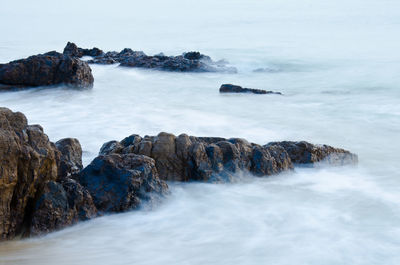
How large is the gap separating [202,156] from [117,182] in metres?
1.16

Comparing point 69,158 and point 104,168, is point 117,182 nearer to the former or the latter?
point 104,168

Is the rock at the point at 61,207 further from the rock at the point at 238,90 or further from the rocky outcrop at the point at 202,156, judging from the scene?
the rock at the point at 238,90

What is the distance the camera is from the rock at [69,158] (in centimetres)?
520

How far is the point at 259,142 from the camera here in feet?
27.4

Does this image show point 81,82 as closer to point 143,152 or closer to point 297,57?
point 143,152

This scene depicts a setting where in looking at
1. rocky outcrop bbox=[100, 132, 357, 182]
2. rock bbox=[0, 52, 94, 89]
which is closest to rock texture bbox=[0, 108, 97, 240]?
rocky outcrop bbox=[100, 132, 357, 182]

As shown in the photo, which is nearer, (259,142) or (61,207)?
(61,207)

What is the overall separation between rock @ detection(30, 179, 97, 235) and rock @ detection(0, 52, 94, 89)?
7755mm

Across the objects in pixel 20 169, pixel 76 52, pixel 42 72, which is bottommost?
pixel 20 169

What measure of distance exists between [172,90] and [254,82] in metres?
3.00

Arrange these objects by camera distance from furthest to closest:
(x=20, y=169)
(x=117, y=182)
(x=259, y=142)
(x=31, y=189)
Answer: (x=259, y=142), (x=117, y=182), (x=31, y=189), (x=20, y=169)

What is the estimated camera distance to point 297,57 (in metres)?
20.2

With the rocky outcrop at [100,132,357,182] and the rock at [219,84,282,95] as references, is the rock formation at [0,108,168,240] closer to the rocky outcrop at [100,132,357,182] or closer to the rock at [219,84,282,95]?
the rocky outcrop at [100,132,357,182]

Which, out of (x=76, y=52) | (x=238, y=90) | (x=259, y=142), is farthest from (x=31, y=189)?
(x=76, y=52)
